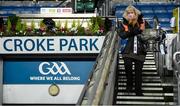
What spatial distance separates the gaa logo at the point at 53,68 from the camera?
50.4 feet

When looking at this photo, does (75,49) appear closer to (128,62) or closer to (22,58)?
(22,58)

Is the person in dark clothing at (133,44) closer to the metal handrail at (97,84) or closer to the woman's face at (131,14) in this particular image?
the woman's face at (131,14)

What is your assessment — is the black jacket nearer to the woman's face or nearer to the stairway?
the woman's face

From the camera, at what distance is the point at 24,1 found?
127 ft

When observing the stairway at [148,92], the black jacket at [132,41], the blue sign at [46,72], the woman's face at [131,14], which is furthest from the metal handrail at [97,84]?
the blue sign at [46,72]

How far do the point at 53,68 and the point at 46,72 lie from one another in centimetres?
26

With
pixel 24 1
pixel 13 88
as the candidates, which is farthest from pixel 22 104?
pixel 24 1

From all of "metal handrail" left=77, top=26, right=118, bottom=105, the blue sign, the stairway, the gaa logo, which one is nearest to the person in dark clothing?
the stairway

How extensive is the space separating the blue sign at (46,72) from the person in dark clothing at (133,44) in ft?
21.7

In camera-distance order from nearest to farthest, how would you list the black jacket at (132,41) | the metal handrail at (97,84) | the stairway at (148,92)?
the metal handrail at (97,84) → the black jacket at (132,41) → the stairway at (148,92)

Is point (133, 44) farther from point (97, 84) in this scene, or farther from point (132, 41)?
point (97, 84)

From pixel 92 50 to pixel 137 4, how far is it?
17.6m

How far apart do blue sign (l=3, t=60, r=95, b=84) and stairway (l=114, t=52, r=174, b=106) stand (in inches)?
190

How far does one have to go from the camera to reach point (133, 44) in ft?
28.8
